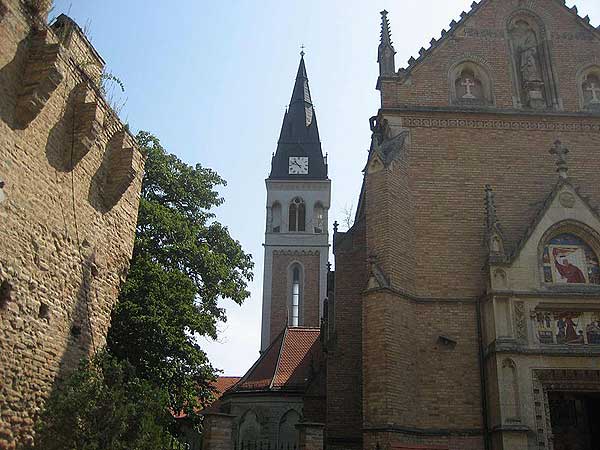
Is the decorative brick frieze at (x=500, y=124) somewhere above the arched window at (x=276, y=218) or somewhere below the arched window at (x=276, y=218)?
below

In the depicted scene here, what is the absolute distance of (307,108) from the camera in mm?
54531

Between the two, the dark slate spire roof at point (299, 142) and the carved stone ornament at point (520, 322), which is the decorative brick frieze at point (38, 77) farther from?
the dark slate spire roof at point (299, 142)

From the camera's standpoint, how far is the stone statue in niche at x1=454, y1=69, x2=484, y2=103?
17703mm

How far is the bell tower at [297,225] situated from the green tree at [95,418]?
3222cm

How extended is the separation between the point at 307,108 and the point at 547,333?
42487 millimetres

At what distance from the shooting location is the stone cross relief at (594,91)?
17.8 m

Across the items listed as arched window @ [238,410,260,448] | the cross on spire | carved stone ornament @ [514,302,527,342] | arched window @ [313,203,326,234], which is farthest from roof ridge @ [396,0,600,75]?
arched window @ [313,203,326,234]

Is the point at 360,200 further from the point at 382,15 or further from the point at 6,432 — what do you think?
the point at 6,432

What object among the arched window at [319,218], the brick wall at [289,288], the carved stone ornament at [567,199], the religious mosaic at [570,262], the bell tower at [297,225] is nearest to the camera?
the religious mosaic at [570,262]

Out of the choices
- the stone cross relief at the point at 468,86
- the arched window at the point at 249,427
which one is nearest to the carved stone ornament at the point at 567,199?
the stone cross relief at the point at 468,86

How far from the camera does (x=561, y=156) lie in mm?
16359

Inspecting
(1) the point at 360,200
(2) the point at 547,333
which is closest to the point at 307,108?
(1) the point at 360,200

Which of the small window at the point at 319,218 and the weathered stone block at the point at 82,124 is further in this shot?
the small window at the point at 319,218

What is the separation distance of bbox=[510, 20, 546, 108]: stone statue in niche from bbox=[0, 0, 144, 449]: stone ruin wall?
1125 centimetres
